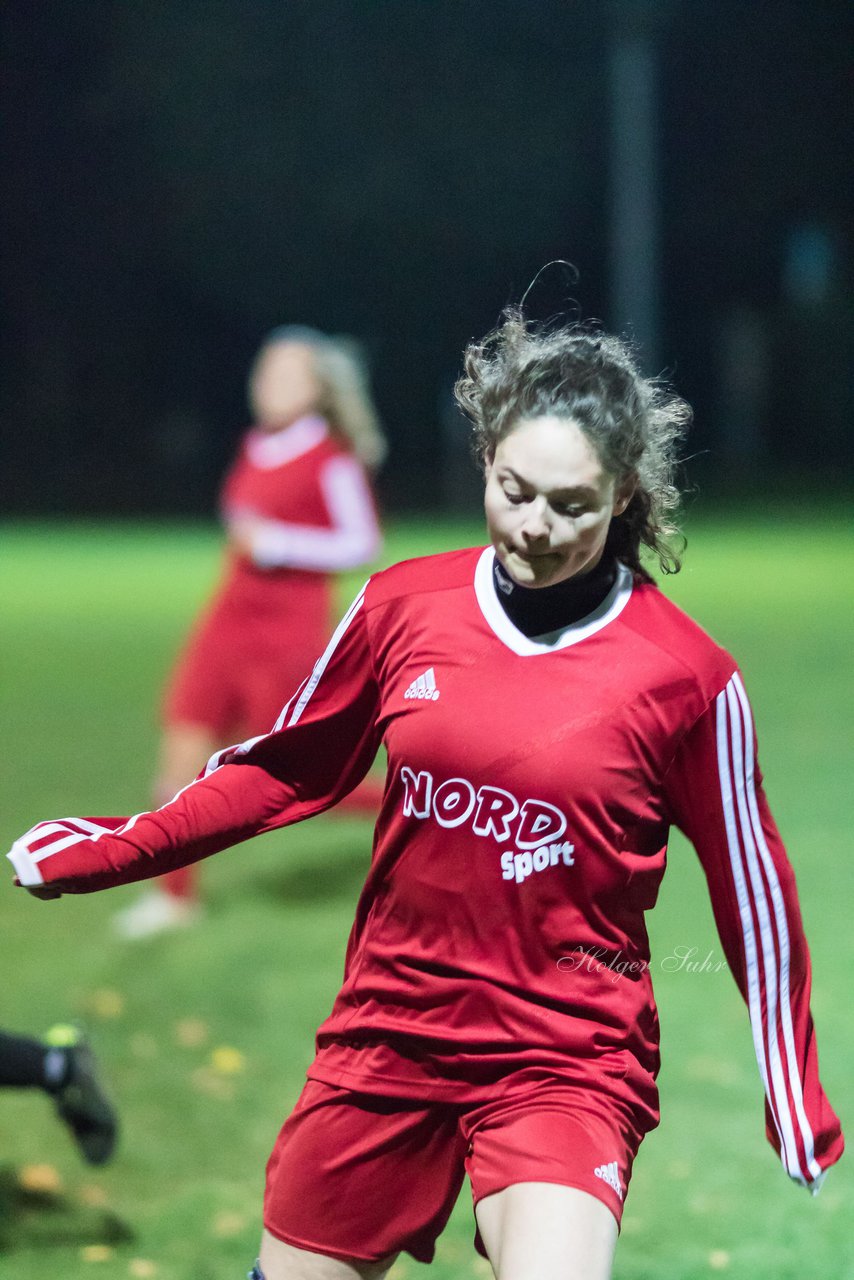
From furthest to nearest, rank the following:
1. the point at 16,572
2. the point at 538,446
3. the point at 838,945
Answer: the point at 16,572 < the point at 838,945 < the point at 538,446

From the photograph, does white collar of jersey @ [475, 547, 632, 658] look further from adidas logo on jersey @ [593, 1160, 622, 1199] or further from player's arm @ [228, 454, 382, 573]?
player's arm @ [228, 454, 382, 573]

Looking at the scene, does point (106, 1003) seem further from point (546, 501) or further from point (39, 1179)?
point (546, 501)

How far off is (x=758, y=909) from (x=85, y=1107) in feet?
7.28

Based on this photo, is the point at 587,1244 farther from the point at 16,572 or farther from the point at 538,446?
the point at 16,572

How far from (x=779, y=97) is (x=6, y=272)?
19.0 meters

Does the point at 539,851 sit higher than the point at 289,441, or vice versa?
the point at 539,851

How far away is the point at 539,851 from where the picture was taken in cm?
271

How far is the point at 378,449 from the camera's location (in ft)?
24.1

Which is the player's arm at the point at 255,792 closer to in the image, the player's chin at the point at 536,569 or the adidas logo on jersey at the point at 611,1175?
the player's chin at the point at 536,569

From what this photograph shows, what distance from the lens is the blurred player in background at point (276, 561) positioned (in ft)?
22.7

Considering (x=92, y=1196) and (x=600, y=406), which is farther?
(x=92, y=1196)

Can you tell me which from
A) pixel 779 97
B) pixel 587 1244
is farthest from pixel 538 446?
pixel 779 97

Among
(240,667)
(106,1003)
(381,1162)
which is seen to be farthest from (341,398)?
(381,1162)

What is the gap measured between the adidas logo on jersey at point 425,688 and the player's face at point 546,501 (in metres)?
0.22
